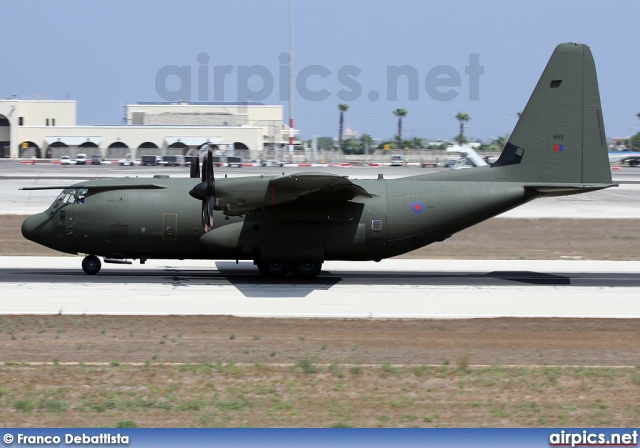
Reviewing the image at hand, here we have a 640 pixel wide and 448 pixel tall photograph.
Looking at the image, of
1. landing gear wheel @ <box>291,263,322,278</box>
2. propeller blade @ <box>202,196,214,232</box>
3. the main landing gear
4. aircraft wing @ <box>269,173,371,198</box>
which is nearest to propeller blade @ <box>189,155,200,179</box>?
propeller blade @ <box>202,196,214,232</box>

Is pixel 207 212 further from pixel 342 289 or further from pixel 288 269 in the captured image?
pixel 342 289

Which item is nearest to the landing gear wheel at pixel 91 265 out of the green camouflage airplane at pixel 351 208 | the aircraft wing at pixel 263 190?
the green camouflage airplane at pixel 351 208

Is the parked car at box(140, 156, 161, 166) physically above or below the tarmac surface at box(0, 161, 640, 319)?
above

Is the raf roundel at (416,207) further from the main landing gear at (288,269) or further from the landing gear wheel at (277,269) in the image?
the landing gear wheel at (277,269)

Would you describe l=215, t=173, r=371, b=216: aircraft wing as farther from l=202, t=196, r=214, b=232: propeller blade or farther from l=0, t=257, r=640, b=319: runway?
l=0, t=257, r=640, b=319: runway

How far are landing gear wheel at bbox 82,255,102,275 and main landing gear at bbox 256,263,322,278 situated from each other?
5502 mm

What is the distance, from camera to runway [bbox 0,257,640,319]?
21.1 metres

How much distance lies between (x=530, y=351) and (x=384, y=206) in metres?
9.81

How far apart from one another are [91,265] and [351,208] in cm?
898

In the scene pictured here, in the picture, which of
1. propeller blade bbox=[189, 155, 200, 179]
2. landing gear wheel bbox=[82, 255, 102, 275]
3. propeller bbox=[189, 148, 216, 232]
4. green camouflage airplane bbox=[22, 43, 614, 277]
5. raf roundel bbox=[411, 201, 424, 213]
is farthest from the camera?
propeller blade bbox=[189, 155, 200, 179]

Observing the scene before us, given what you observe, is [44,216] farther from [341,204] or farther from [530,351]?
[530,351]

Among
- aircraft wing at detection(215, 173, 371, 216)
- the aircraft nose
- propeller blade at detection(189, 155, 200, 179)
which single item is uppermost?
propeller blade at detection(189, 155, 200, 179)

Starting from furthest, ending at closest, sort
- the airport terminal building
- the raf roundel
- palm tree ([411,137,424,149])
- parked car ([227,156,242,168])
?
palm tree ([411,137,424,149]), the airport terminal building, parked car ([227,156,242,168]), the raf roundel

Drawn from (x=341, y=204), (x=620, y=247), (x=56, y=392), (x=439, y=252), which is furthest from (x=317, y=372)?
(x=620, y=247)
